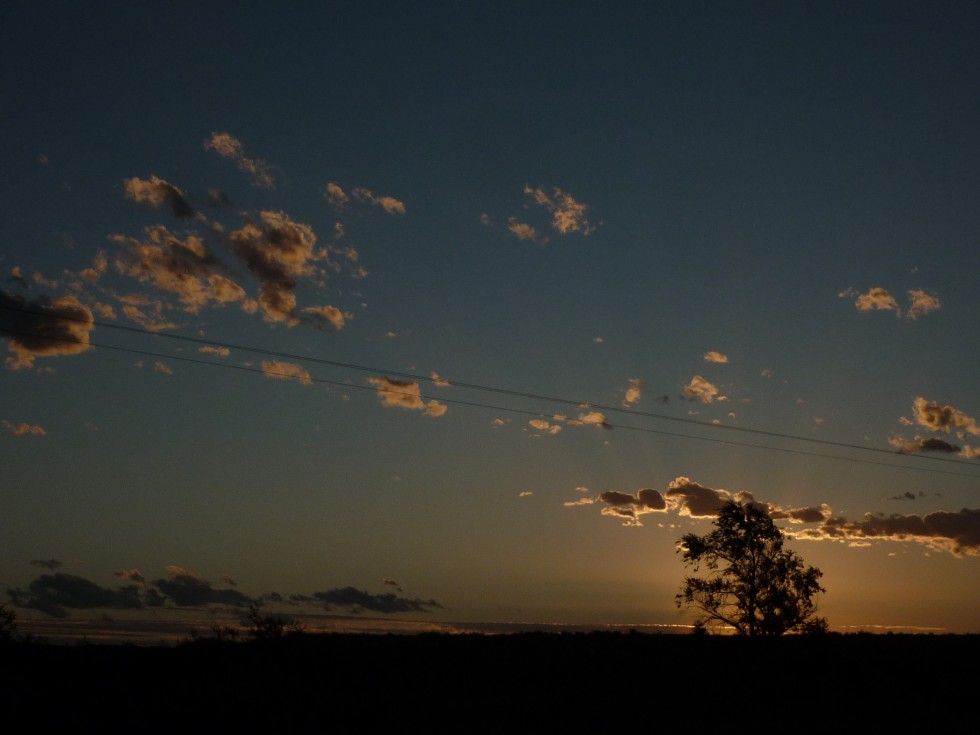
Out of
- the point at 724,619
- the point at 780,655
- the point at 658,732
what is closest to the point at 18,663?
the point at 658,732

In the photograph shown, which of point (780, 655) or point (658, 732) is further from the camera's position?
point (780, 655)

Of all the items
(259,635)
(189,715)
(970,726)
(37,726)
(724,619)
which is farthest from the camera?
(724,619)

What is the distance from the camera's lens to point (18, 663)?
3177cm

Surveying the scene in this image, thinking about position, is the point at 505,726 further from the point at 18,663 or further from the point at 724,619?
the point at 724,619

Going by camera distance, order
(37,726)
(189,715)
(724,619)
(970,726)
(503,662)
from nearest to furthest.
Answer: (37,726)
(189,715)
(970,726)
(503,662)
(724,619)

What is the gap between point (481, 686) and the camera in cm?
3319

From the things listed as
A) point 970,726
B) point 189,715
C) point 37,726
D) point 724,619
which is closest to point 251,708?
point 189,715

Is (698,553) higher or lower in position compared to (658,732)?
higher

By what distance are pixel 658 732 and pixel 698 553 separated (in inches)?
1484

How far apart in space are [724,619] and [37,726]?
48312 mm

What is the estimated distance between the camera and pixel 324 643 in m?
37.6

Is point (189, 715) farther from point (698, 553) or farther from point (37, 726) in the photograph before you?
point (698, 553)

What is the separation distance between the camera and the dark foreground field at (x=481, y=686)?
26.6m

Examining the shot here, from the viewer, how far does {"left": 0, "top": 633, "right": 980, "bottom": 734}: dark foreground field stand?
26.6 metres
